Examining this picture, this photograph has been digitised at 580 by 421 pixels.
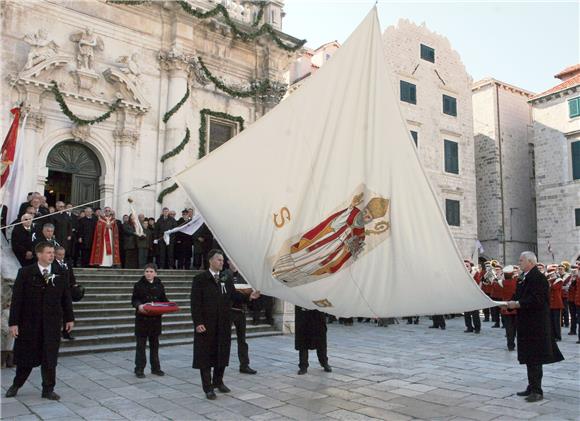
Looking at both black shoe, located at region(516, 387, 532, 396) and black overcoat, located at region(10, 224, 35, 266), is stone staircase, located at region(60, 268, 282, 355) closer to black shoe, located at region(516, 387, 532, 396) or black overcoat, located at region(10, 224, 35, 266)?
black overcoat, located at region(10, 224, 35, 266)

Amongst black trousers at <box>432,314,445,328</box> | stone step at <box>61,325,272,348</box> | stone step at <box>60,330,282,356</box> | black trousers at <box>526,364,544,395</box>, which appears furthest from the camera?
black trousers at <box>432,314,445,328</box>

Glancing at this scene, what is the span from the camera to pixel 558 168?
30.1 meters

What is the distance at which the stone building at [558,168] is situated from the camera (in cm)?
2911

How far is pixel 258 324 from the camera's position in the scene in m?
12.6

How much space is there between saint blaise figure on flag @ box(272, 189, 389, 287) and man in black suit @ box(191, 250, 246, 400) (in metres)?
2.31

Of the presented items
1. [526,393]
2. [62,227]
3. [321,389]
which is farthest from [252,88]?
[526,393]

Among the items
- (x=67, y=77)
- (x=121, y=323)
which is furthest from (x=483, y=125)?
(x=121, y=323)

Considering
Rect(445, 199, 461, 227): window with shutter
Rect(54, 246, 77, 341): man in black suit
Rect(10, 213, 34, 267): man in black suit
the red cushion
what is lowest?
the red cushion

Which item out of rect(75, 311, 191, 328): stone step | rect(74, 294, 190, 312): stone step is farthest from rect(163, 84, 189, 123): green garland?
rect(75, 311, 191, 328): stone step

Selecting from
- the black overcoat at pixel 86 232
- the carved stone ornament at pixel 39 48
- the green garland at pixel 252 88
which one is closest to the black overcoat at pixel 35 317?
the black overcoat at pixel 86 232

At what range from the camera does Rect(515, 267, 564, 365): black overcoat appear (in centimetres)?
623

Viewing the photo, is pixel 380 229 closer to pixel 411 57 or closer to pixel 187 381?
pixel 187 381

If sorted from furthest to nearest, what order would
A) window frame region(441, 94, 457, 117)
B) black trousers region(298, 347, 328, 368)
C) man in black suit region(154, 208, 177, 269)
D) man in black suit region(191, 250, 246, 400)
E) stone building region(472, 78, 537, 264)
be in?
stone building region(472, 78, 537, 264)
window frame region(441, 94, 457, 117)
man in black suit region(154, 208, 177, 269)
black trousers region(298, 347, 328, 368)
man in black suit region(191, 250, 246, 400)

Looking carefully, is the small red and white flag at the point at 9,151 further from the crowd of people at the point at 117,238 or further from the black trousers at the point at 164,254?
the black trousers at the point at 164,254
